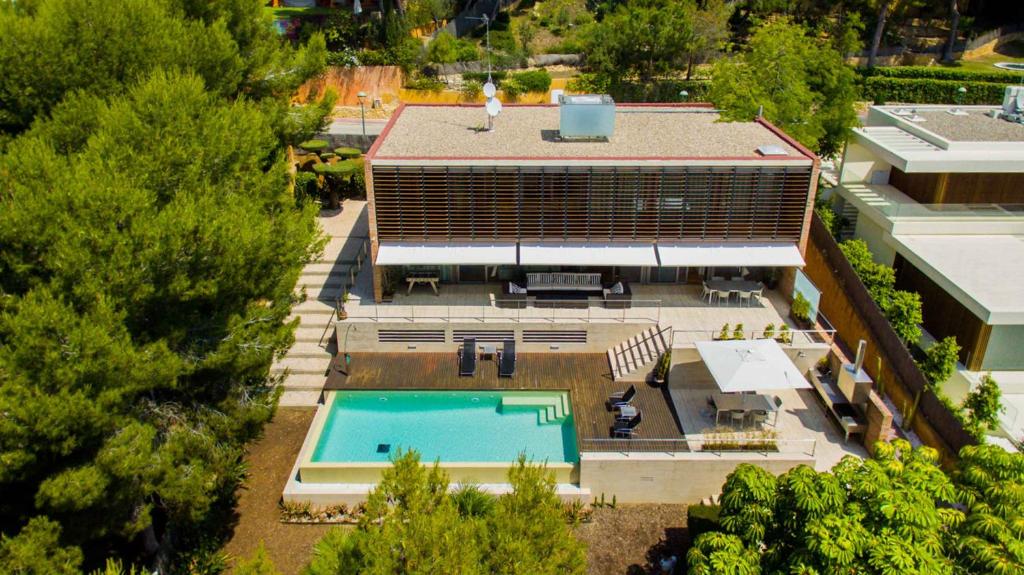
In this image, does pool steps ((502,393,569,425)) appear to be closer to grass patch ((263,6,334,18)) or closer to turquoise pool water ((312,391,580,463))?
turquoise pool water ((312,391,580,463))

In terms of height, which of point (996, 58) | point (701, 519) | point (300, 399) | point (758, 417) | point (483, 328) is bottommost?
point (300, 399)

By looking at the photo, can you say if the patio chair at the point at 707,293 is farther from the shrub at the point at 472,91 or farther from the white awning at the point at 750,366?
the shrub at the point at 472,91

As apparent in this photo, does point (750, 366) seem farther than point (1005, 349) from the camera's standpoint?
No

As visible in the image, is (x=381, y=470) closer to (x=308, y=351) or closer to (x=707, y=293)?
(x=308, y=351)

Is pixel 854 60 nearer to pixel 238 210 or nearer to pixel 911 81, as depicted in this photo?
pixel 911 81

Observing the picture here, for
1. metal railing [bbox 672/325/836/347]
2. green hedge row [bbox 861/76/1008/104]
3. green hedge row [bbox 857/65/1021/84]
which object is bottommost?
metal railing [bbox 672/325/836/347]

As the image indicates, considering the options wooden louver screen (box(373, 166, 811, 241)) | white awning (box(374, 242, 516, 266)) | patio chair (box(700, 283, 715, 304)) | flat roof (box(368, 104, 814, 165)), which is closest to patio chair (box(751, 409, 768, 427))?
patio chair (box(700, 283, 715, 304))

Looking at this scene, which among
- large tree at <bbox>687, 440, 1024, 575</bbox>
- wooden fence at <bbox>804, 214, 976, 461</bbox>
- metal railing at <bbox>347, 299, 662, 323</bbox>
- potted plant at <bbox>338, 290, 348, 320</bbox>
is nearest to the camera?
large tree at <bbox>687, 440, 1024, 575</bbox>

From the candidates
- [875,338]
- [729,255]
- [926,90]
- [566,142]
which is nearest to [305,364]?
[566,142]
